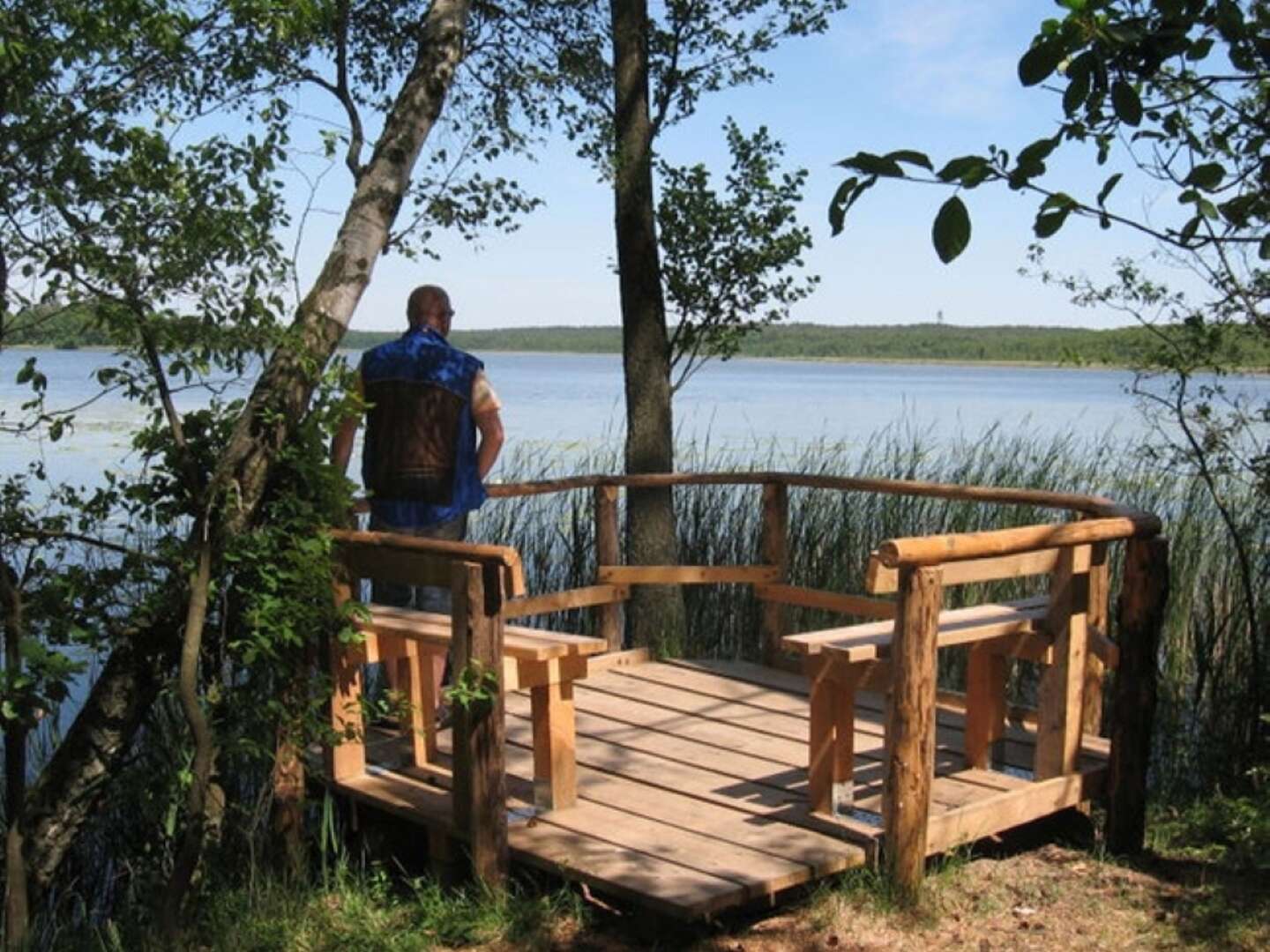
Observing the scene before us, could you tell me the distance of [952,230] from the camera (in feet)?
6.77

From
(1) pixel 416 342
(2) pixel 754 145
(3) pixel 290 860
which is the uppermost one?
(2) pixel 754 145

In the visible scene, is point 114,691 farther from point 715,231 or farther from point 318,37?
point 715,231

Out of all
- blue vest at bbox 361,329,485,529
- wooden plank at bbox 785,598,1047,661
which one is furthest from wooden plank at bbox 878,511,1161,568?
blue vest at bbox 361,329,485,529

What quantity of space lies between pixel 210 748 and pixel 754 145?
4758mm

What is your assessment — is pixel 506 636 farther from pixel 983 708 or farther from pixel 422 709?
pixel 983 708

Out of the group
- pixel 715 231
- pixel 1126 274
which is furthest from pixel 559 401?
pixel 1126 274

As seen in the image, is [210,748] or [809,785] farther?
[809,785]

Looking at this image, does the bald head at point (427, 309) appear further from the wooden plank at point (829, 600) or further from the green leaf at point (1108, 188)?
the green leaf at point (1108, 188)

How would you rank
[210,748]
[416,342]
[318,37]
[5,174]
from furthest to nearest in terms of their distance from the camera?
1. [318,37]
2. [416,342]
3. [210,748]
4. [5,174]

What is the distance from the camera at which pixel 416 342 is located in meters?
5.17

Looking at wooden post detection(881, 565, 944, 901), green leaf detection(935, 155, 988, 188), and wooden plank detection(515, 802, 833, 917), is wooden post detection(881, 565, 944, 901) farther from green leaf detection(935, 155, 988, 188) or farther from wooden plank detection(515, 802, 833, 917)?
green leaf detection(935, 155, 988, 188)

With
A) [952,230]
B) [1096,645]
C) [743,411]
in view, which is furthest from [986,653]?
[743,411]

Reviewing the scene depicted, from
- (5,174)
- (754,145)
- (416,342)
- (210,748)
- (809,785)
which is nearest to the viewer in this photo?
(5,174)

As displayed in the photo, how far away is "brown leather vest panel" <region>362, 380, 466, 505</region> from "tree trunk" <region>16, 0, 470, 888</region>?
48cm
